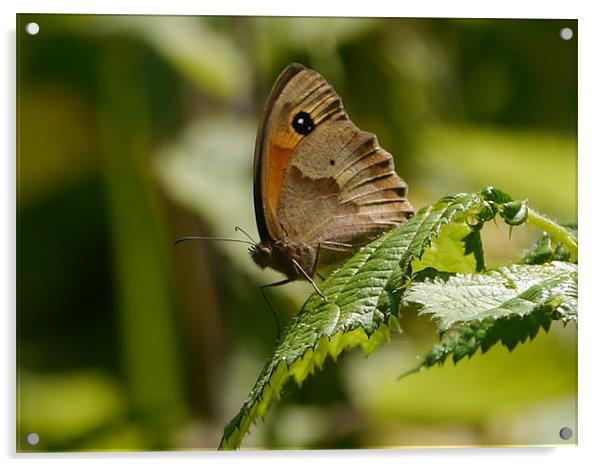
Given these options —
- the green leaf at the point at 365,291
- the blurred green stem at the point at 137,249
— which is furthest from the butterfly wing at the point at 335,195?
the blurred green stem at the point at 137,249

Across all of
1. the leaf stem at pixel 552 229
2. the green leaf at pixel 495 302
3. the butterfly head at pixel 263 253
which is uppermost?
the leaf stem at pixel 552 229

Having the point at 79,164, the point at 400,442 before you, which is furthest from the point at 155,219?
the point at 400,442

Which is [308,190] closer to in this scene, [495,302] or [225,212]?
[225,212]

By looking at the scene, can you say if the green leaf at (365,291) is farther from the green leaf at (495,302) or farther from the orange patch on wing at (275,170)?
the orange patch on wing at (275,170)

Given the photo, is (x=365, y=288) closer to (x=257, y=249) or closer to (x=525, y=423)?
(x=257, y=249)

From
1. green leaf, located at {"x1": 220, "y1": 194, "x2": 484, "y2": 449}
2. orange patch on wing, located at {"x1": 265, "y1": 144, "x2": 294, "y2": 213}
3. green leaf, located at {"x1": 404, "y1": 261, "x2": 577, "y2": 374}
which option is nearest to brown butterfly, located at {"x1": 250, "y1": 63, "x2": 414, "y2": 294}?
orange patch on wing, located at {"x1": 265, "y1": 144, "x2": 294, "y2": 213}
